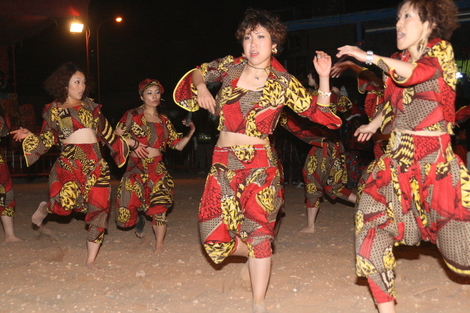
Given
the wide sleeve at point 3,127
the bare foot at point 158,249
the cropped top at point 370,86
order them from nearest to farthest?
the cropped top at point 370,86, the bare foot at point 158,249, the wide sleeve at point 3,127

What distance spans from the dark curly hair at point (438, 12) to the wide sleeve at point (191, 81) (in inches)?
56.2

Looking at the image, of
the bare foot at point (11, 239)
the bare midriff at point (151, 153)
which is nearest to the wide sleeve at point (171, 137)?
the bare midriff at point (151, 153)

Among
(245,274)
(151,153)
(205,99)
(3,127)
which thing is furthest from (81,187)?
(205,99)

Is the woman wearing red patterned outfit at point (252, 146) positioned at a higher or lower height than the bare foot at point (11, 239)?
higher

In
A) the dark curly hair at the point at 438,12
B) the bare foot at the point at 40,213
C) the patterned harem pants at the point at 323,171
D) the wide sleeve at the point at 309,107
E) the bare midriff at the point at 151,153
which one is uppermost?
Result: the dark curly hair at the point at 438,12

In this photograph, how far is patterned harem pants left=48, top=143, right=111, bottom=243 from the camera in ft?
17.3

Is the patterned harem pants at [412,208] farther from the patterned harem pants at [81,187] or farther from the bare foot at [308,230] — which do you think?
the bare foot at [308,230]

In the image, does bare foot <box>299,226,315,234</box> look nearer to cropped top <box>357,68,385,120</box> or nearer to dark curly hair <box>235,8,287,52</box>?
cropped top <box>357,68,385,120</box>

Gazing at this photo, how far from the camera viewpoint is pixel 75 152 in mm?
5324

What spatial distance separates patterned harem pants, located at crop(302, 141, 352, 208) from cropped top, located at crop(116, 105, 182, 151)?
5.54 feet

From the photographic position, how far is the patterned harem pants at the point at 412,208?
320 centimetres

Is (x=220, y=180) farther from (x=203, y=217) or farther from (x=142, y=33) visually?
(x=142, y=33)

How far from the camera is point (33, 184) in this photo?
1291 cm

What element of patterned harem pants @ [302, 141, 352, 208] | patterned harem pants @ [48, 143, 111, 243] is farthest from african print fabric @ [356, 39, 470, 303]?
patterned harem pants @ [302, 141, 352, 208]
